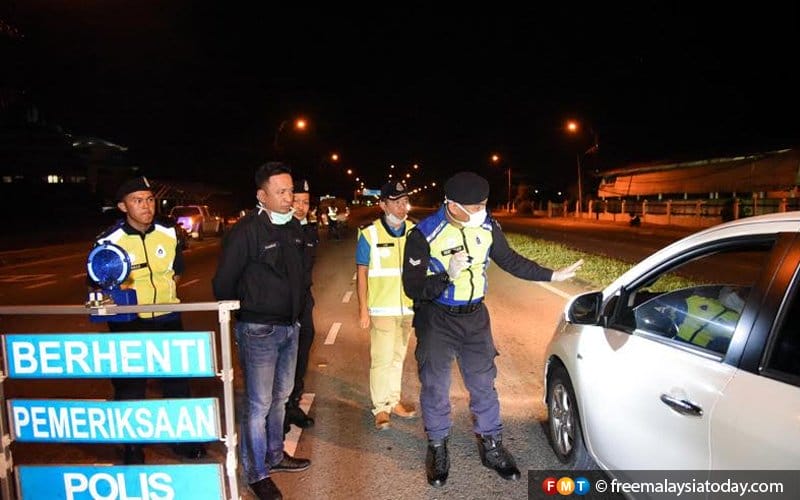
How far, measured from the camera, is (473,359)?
392 centimetres

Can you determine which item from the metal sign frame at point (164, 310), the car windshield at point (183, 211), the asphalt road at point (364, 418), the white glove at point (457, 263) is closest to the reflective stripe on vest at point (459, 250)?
the white glove at point (457, 263)

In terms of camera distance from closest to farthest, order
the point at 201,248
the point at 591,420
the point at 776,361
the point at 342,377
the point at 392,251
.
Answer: the point at 776,361, the point at 591,420, the point at 392,251, the point at 342,377, the point at 201,248

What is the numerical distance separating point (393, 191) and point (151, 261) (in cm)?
190

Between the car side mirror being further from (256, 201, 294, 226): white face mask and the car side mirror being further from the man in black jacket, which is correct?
(256, 201, 294, 226): white face mask

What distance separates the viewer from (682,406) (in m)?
2.50

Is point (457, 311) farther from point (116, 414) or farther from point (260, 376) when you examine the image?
point (116, 414)

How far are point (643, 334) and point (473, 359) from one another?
120 cm

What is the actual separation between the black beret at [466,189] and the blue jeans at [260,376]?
131 cm

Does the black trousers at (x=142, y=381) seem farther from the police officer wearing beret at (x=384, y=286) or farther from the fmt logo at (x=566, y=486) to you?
the fmt logo at (x=566, y=486)

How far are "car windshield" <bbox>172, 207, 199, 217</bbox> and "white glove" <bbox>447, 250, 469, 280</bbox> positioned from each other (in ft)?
80.6

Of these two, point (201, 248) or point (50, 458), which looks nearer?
point (50, 458)

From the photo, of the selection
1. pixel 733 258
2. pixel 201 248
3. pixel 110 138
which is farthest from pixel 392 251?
pixel 110 138

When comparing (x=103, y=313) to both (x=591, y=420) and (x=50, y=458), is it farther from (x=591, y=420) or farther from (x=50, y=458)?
(x=591, y=420)

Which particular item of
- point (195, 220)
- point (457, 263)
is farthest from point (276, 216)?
point (195, 220)
